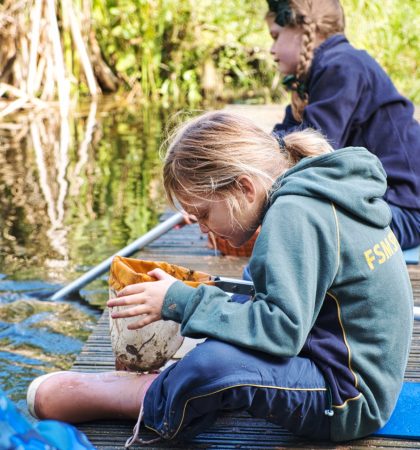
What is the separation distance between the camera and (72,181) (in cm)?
676

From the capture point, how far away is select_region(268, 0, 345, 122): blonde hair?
3.48m

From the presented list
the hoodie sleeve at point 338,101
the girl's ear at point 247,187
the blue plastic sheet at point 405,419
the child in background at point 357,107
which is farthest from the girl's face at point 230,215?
the hoodie sleeve at point 338,101

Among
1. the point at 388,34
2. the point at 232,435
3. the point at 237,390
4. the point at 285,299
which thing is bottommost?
the point at 388,34

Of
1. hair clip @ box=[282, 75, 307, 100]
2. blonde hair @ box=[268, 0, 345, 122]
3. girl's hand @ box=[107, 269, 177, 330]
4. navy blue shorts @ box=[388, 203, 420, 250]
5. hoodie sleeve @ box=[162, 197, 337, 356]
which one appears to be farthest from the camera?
hair clip @ box=[282, 75, 307, 100]

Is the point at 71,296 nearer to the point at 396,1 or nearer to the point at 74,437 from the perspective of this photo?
the point at 74,437

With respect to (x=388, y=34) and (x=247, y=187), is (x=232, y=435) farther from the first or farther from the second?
(x=388, y=34)

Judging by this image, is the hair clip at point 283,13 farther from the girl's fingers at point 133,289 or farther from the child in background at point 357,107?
the girl's fingers at point 133,289

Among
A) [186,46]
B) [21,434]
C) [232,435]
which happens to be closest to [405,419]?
[232,435]

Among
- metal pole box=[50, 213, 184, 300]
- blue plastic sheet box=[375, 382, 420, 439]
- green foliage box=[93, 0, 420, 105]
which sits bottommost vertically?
green foliage box=[93, 0, 420, 105]

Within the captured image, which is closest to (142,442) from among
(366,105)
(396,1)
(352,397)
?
(352,397)

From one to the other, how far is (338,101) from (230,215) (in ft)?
4.76

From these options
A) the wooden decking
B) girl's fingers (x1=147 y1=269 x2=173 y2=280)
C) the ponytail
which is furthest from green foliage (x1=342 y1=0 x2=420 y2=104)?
girl's fingers (x1=147 y1=269 x2=173 y2=280)

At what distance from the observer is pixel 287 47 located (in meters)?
3.54

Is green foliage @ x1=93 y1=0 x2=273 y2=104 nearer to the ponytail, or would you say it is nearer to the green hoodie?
the ponytail
